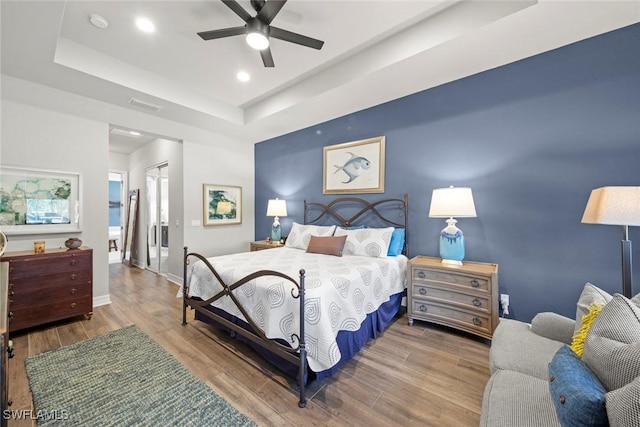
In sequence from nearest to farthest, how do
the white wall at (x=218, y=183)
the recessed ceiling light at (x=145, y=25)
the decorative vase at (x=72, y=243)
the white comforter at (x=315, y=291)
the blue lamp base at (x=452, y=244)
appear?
1. the white comforter at (x=315, y=291)
2. the recessed ceiling light at (x=145, y=25)
3. the blue lamp base at (x=452, y=244)
4. the decorative vase at (x=72, y=243)
5. the white wall at (x=218, y=183)

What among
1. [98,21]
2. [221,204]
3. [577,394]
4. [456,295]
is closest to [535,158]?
[456,295]

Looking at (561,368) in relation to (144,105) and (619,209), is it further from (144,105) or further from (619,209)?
(144,105)

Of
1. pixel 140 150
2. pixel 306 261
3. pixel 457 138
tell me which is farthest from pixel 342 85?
pixel 140 150

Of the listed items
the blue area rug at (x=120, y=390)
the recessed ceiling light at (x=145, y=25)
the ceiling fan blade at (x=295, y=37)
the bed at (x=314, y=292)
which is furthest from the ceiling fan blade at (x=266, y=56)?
the blue area rug at (x=120, y=390)

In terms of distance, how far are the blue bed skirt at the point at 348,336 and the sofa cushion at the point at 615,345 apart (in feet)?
4.84

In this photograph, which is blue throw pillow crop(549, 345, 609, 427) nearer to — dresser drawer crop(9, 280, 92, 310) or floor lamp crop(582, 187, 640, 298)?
floor lamp crop(582, 187, 640, 298)

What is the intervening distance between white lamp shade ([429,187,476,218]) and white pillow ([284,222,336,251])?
1.57 metres

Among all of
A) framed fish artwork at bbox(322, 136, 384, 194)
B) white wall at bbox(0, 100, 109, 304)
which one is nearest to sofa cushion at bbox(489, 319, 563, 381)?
framed fish artwork at bbox(322, 136, 384, 194)

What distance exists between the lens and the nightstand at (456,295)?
2418mm

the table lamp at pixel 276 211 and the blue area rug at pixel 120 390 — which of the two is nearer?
the blue area rug at pixel 120 390

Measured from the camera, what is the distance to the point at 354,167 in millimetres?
3893

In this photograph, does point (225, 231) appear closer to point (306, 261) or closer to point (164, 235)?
point (164, 235)

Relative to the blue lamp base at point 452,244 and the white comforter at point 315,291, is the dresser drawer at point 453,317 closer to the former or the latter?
the white comforter at point 315,291

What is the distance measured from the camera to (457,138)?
9.86 feet
